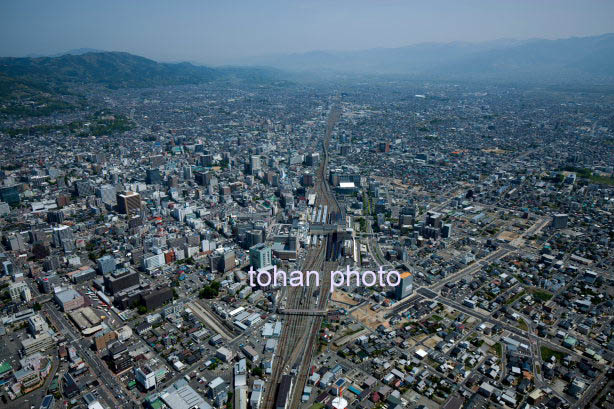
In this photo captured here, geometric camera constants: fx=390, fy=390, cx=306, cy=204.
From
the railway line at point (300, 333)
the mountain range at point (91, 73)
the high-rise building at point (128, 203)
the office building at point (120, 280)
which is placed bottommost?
the railway line at point (300, 333)

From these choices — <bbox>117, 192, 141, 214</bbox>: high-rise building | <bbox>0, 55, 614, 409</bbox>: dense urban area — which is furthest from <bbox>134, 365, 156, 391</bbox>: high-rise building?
<bbox>117, 192, 141, 214</bbox>: high-rise building

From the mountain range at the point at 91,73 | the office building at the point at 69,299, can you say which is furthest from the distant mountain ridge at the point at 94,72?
the office building at the point at 69,299

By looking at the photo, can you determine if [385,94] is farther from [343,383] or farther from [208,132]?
[343,383]

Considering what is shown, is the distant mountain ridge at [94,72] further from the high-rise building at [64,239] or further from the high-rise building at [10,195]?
the high-rise building at [64,239]

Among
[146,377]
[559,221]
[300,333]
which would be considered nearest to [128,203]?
[146,377]

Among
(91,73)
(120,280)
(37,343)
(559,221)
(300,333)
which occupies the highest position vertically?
(91,73)

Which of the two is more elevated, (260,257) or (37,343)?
(260,257)

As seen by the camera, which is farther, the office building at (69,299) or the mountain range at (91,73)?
the mountain range at (91,73)
